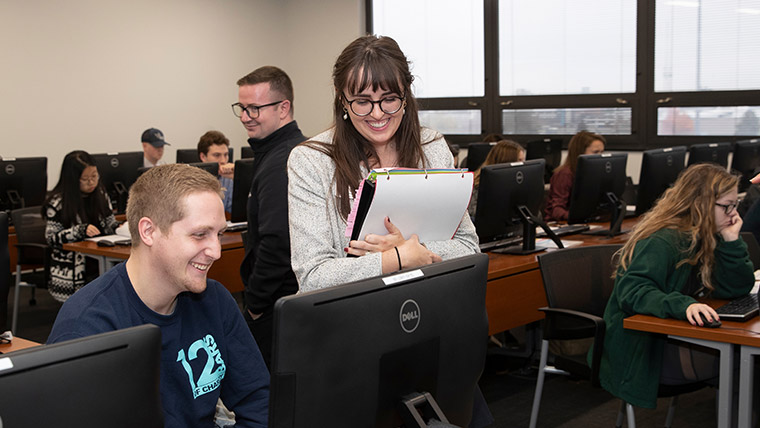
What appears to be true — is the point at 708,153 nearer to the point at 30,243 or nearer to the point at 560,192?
the point at 560,192

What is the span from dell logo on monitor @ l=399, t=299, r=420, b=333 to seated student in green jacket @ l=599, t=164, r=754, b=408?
5.23ft

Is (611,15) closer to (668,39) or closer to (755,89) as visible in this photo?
(668,39)

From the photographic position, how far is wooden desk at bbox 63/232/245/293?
155 inches

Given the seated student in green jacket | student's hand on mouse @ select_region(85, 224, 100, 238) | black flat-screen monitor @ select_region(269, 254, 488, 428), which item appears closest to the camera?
black flat-screen monitor @ select_region(269, 254, 488, 428)

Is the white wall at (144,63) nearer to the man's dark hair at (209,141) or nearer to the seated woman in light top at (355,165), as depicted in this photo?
the man's dark hair at (209,141)

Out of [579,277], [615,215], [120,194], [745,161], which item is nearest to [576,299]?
[579,277]

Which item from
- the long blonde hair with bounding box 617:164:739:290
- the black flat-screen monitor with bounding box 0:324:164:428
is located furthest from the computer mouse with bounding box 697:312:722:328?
the black flat-screen monitor with bounding box 0:324:164:428

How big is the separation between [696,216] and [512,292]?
1.03 m

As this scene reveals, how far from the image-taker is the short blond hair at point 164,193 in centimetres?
143

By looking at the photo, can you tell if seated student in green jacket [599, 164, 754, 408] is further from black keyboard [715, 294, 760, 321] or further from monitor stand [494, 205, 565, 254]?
monitor stand [494, 205, 565, 254]

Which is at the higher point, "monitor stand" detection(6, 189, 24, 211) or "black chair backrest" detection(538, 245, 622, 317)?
"monitor stand" detection(6, 189, 24, 211)

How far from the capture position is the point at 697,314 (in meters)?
2.31

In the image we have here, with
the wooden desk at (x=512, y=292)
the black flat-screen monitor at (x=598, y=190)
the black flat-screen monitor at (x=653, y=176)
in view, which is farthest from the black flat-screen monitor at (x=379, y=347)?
the black flat-screen monitor at (x=653, y=176)

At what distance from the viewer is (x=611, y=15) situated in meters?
7.60
